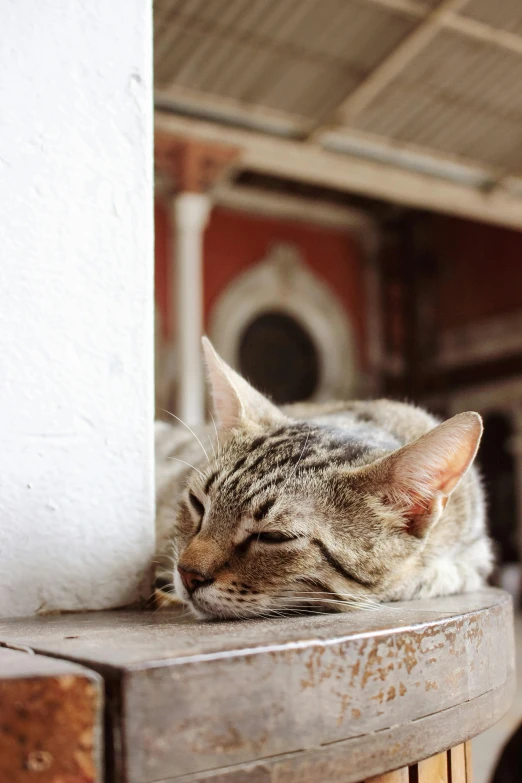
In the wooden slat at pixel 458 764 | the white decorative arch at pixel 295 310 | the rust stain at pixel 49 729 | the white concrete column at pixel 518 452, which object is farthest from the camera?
the white decorative arch at pixel 295 310

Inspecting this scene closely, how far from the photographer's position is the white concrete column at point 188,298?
522 cm

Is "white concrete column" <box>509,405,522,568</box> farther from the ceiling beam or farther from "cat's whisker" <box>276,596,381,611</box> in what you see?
"cat's whisker" <box>276,596,381,611</box>

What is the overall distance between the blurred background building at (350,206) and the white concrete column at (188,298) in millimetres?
14

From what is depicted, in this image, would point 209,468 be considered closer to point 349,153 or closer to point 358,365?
point 349,153

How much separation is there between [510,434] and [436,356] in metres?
1.43

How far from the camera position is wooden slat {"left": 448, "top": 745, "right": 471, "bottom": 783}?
0.69 m

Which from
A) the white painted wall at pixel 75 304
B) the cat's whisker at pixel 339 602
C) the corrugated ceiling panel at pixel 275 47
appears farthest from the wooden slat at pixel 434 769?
the corrugated ceiling panel at pixel 275 47

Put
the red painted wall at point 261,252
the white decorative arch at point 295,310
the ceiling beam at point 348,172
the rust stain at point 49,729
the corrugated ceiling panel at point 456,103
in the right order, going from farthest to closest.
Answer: the white decorative arch at point 295,310 → the red painted wall at point 261,252 → the ceiling beam at point 348,172 → the corrugated ceiling panel at point 456,103 → the rust stain at point 49,729

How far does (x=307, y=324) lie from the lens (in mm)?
8719

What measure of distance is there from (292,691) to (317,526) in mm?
446

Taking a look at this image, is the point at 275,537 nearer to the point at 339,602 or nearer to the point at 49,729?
the point at 339,602

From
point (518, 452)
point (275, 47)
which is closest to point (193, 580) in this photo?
point (275, 47)

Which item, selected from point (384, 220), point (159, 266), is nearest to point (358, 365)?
point (384, 220)

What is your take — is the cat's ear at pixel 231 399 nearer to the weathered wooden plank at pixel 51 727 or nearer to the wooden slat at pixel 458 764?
the wooden slat at pixel 458 764
